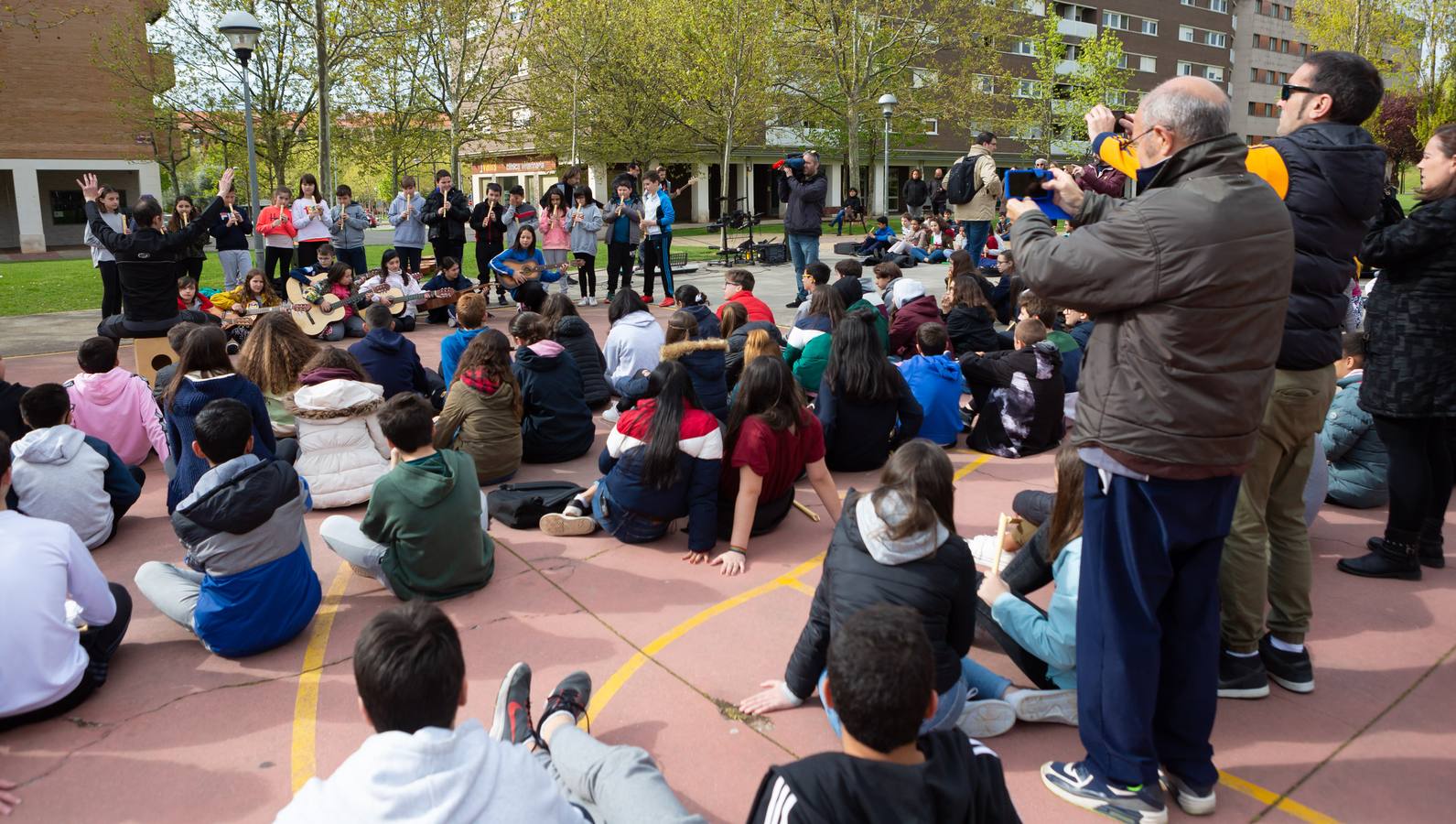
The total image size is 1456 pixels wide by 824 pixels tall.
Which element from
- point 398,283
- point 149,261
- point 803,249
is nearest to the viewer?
point 149,261

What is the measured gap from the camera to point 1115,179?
3594 mm

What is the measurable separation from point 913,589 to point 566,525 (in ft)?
9.33

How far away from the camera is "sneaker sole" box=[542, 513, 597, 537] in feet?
17.9

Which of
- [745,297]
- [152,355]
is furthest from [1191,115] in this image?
[152,355]

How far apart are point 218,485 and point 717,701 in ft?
7.54

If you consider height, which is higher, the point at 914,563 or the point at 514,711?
the point at 914,563

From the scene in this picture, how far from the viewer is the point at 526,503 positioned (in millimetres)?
5617

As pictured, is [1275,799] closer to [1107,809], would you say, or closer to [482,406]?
[1107,809]

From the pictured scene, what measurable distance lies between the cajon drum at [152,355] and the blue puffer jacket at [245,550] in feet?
18.7

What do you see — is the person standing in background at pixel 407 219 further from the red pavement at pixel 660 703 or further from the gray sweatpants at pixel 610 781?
the gray sweatpants at pixel 610 781

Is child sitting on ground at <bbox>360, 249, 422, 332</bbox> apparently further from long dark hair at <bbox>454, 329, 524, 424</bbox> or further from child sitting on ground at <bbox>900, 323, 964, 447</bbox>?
child sitting on ground at <bbox>900, 323, 964, 447</bbox>

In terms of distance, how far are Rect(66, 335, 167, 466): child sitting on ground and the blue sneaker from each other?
5655 millimetres

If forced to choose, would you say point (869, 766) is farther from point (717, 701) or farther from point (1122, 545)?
point (717, 701)

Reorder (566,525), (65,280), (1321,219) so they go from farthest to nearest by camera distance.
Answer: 1. (65,280)
2. (566,525)
3. (1321,219)
